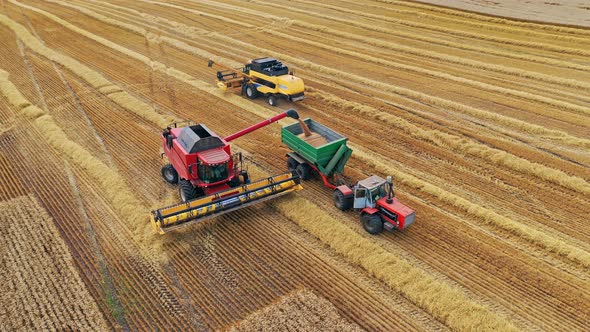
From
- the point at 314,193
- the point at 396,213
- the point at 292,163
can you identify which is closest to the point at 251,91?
the point at 292,163

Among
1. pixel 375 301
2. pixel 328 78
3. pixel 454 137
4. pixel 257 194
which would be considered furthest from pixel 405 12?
pixel 375 301

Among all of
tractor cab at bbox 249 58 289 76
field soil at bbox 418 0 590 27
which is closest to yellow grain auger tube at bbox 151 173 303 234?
tractor cab at bbox 249 58 289 76

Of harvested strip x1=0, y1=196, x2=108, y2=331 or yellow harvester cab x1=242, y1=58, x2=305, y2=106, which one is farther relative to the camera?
yellow harvester cab x1=242, y1=58, x2=305, y2=106

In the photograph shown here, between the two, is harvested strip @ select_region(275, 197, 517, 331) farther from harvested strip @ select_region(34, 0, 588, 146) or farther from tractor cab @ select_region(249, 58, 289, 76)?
harvested strip @ select_region(34, 0, 588, 146)

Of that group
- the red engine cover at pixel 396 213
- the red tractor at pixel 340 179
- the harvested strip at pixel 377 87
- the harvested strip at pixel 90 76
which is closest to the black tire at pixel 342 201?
the red tractor at pixel 340 179

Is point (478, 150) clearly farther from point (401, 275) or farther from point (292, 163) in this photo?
point (401, 275)

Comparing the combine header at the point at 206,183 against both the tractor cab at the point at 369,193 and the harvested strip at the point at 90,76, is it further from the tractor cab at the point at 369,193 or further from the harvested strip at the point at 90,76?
the harvested strip at the point at 90,76
